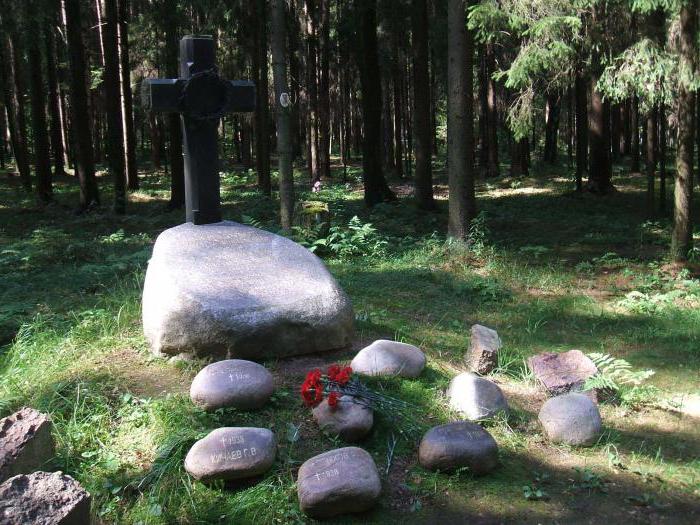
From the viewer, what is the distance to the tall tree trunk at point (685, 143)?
996cm

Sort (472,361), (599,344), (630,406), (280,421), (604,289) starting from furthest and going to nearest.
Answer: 1. (604,289)
2. (599,344)
3. (472,361)
4. (630,406)
5. (280,421)

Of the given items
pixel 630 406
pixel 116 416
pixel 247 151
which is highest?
pixel 247 151

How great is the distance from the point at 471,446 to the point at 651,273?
774cm

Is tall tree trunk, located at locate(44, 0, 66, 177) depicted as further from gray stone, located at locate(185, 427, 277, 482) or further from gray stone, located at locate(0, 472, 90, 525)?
gray stone, located at locate(0, 472, 90, 525)

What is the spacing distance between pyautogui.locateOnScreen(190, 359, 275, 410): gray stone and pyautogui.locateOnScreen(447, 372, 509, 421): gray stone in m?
1.48

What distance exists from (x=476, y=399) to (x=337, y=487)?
1.71 metres

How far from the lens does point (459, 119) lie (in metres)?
12.1

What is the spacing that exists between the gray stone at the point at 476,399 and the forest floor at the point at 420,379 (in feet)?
0.36

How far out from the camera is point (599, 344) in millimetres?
7543

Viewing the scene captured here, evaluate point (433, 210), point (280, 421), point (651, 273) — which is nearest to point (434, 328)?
point (280, 421)

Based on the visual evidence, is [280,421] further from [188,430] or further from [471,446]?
[471,446]

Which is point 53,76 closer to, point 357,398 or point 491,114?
point 491,114

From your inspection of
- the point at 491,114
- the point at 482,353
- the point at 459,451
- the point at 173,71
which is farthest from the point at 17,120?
the point at 459,451

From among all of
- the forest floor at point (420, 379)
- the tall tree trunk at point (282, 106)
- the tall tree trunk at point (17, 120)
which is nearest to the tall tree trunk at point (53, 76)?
the tall tree trunk at point (17, 120)
